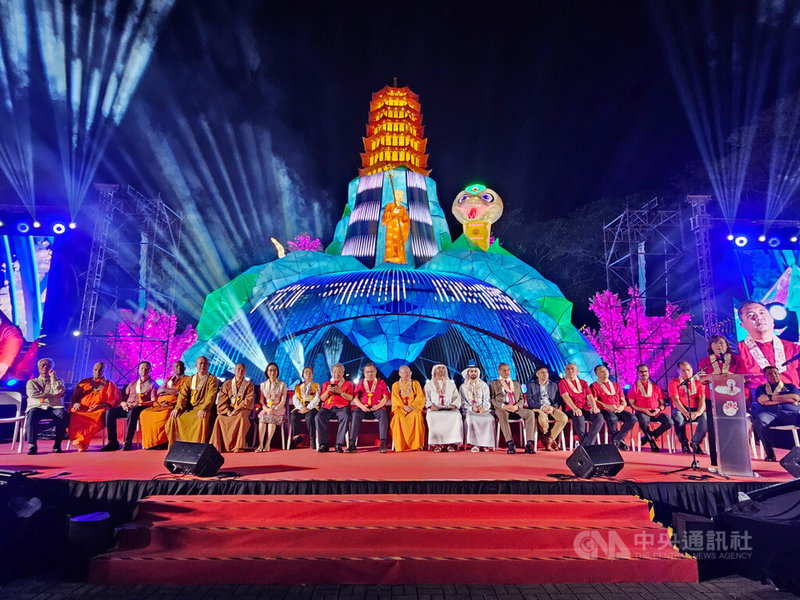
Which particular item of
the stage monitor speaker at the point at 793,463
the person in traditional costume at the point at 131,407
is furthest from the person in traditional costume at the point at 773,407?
the person in traditional costume at the point at 131,407

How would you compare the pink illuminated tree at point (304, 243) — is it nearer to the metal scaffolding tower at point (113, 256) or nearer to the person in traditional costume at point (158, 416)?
the metal scaffolding tower at point (113, 256)

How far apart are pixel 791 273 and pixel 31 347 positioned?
20.2 m

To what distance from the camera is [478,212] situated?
1555cm

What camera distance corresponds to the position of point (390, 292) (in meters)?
12.2

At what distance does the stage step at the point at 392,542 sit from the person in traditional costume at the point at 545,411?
2.52 meters

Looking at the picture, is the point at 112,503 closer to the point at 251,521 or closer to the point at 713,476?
the point at 251,521

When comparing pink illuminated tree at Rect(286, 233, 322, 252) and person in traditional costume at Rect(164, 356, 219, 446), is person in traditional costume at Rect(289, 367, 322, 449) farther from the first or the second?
pink illuminated tree at Rect(286, 233, 322, 252)

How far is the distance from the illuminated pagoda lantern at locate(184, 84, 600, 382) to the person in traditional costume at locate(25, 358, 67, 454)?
14.4 ft

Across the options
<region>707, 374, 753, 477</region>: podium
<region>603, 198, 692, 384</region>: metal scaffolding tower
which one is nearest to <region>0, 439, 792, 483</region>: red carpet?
<region>707, 374, 753, 477</region>: podium

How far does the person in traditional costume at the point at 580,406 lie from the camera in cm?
598

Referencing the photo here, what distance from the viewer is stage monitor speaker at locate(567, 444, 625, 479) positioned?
3.85 meters

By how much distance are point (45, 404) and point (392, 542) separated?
5.27 meters

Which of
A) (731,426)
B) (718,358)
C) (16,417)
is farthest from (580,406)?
(16,417)

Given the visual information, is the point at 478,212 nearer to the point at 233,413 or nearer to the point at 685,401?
the point at 685,401
